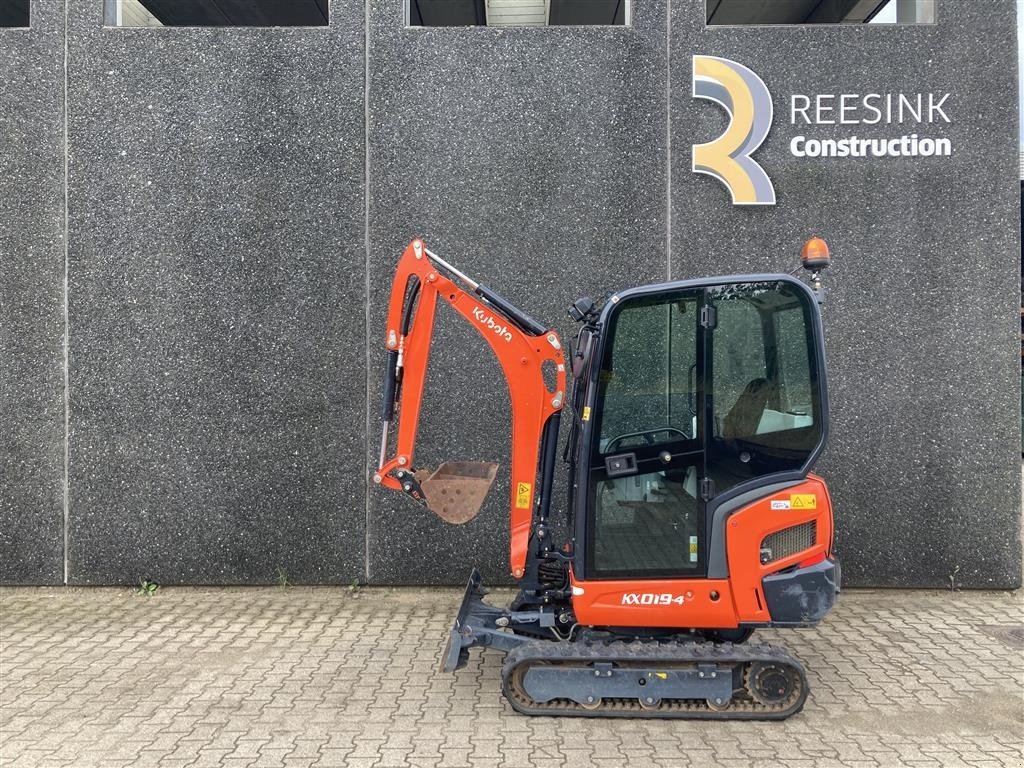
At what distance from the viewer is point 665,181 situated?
6.20 metres

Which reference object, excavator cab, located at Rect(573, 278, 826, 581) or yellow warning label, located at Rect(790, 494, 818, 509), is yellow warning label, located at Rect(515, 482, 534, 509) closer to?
excavator cab, located at Rect(573, 278, 826, 581)

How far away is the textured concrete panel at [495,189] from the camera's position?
243 inches

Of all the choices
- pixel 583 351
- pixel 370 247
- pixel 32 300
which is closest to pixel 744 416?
pixel 583 351

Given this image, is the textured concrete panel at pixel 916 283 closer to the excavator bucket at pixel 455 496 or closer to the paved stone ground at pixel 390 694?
the paved stone ground at pixel 390 694

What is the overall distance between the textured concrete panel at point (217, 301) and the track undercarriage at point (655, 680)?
263 cm

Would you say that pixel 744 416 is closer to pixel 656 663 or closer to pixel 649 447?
pixel 649 447

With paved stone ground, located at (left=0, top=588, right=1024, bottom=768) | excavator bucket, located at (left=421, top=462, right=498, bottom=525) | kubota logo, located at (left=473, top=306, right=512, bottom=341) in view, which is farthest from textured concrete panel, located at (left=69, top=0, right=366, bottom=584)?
kubota logo, located at (left=473, top=306, right=512, bottom=341)

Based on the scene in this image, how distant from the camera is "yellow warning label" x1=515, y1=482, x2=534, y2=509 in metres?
4.32

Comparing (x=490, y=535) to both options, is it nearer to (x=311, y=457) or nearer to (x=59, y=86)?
(x=311, y=457)

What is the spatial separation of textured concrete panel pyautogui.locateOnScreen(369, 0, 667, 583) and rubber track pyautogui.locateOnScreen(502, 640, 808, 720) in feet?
7.27

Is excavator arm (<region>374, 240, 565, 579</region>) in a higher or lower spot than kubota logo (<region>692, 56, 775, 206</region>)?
lower

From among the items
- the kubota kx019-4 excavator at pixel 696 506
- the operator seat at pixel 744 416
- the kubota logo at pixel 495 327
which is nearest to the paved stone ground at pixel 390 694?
the kubota kx019-4 excavator at pixel 696 506

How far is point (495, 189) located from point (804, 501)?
3456 millimetres

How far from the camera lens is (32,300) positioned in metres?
6.27
